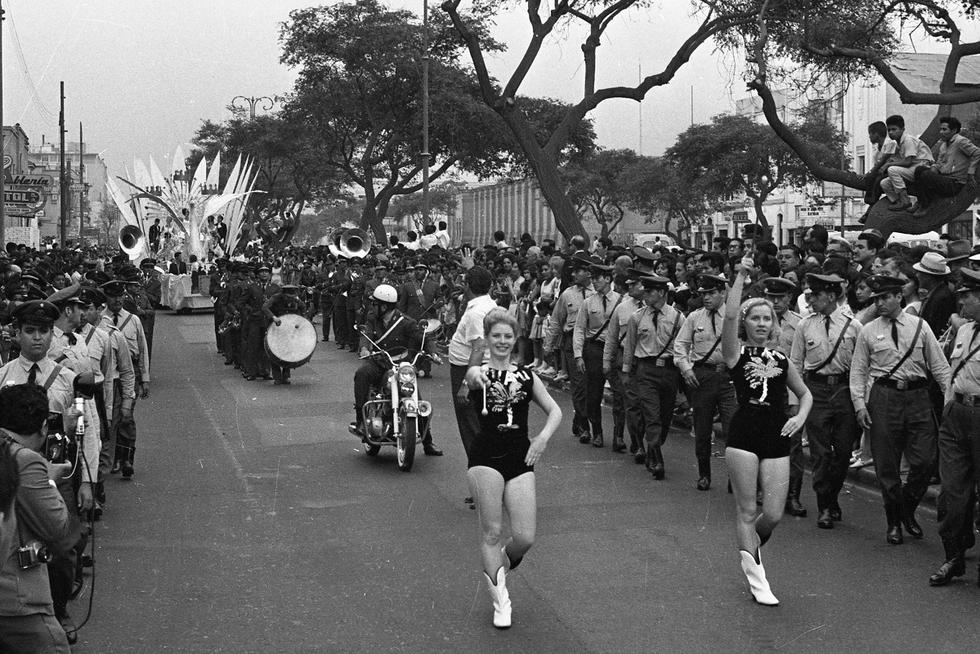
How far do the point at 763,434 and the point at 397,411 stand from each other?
4829 mm

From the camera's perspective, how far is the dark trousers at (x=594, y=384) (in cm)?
1268

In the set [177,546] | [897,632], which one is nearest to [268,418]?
[177,546]

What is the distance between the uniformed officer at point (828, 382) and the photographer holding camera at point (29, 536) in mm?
5868

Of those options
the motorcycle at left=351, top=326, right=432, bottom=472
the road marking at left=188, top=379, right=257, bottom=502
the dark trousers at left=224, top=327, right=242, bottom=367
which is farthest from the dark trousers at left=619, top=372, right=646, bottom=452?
the dark trousers at left=224, top=327, right=242, bottom=367

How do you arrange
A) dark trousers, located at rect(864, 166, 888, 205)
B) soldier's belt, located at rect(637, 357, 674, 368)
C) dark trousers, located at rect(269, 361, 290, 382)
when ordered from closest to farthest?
soldier's belt, located at rect(637, 357, 674, 368), dark trousers, located at rect(864, 166, 888, 205), dark trousers, located at rect(269, 361, 290, 382)

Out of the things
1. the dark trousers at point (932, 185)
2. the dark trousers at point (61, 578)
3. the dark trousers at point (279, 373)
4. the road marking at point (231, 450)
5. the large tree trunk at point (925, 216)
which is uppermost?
the dark trousers at point (932, 185)

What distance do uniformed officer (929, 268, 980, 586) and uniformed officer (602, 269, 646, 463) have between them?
13.2 ft

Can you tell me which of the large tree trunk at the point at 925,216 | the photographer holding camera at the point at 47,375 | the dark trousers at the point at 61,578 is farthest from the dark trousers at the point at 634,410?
the large tree trunk at the point at 925,216

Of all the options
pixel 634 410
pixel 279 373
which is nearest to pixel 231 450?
pixel 634 410

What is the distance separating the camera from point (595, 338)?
12.8 meters

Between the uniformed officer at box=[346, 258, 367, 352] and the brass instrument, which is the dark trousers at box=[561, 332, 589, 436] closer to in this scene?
the uniformed officer at box=[346, 258, 367, 352]

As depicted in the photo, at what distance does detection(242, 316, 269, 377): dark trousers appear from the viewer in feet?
62.0

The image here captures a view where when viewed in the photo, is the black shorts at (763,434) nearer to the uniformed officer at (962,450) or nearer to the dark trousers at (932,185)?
the uniformed officer at (962,450)

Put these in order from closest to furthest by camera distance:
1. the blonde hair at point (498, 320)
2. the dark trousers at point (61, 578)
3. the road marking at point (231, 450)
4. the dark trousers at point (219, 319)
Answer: the dark trousers at point (61, 578) → the blonde hair at point (498, 320) → the road marking at point (231, 450) → the dark trousers at point (219, 319)
